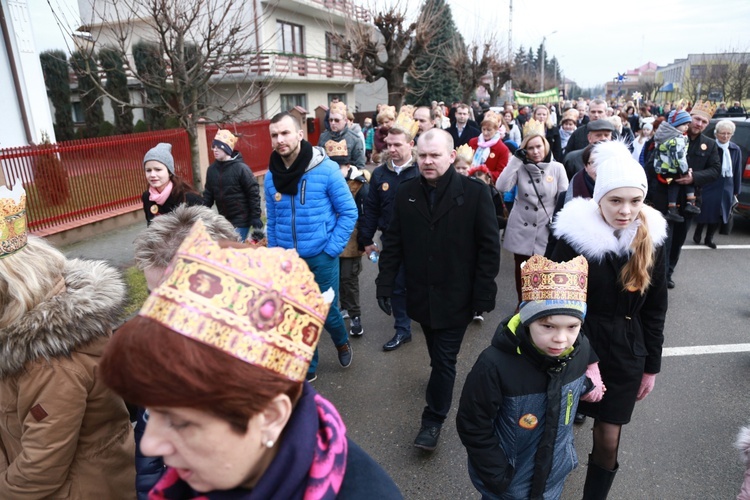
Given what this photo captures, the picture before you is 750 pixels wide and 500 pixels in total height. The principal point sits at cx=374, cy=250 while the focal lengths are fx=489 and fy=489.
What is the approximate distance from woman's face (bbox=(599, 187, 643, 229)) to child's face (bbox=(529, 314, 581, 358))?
2.29ft

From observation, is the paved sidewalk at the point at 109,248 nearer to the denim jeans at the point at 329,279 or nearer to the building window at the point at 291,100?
the denim jeans at the point at 329,279

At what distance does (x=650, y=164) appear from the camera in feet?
20.3

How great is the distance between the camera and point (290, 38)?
2548cm

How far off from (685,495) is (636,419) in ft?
2.52

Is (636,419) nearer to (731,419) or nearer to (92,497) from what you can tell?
(731,419)

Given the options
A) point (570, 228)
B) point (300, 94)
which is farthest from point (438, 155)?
point (300, 94)

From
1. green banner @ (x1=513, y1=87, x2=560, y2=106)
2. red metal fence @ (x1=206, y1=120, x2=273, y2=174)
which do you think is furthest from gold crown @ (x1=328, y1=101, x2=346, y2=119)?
green banner @ (x1=513, y1=87, x2=560, y2=106)

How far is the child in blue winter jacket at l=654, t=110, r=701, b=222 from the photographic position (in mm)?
5812

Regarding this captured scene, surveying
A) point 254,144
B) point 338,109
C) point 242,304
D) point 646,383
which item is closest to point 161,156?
point 338,109

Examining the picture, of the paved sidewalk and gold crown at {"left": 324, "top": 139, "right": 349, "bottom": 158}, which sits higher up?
gold crown at {"left": 324, "top": 139, "right": 349, "bottom": 158}

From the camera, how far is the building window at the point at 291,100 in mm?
25359

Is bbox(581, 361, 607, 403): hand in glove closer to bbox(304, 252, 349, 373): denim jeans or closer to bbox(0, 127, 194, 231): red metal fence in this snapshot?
bbox(304, 252, 349, 373): denim jeans

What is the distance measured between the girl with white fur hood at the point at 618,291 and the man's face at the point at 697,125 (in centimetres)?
479

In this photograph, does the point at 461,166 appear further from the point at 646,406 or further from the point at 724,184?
the point at 724,184
